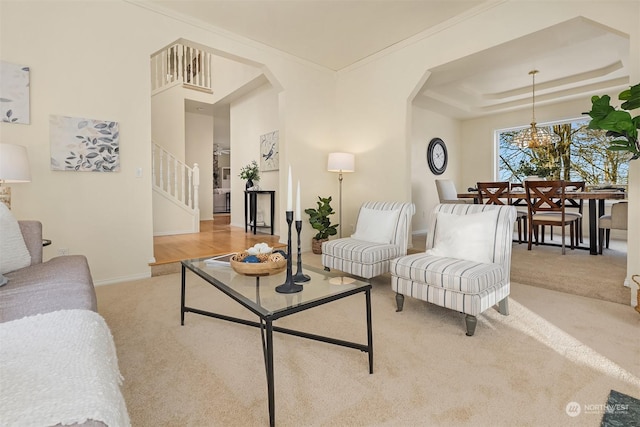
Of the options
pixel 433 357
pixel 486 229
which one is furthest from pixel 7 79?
pixel 486 229

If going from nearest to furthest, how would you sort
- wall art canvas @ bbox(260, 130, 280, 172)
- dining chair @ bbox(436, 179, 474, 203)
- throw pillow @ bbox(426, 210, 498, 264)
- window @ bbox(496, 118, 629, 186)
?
throw pillow @ bbox(426, 210, 498, 264)
dining chair @ bbox(436, 179, 474, 203)
window @ bbox(496, 118, 629, 186)
wall art canvas @ bbox(260, 130, 280, 172)

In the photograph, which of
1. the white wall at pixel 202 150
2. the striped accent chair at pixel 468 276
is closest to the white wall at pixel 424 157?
the striped accent chair at pixel 468 276

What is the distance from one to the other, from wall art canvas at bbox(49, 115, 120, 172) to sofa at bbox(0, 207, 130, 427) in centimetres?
166

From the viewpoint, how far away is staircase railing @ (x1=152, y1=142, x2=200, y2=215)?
225 inches

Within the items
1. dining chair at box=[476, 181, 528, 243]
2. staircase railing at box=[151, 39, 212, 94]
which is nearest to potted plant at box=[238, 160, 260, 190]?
staircase railing at box=[151, 39, 212, 94]

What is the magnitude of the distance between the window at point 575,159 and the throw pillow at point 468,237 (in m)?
4.42

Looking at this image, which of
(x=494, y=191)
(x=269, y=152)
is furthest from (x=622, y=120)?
(x=269, y=152)

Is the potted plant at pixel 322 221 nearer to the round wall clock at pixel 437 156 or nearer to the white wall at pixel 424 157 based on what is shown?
the white wall at pixel 424 157

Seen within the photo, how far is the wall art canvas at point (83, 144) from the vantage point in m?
2.92

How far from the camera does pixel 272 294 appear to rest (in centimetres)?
157

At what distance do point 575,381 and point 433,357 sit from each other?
677 mm

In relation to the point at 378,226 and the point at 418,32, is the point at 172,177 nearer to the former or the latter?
the point at 378,226

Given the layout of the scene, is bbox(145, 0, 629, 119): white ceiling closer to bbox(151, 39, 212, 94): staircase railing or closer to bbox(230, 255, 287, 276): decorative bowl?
bbox(230, 255, 287, 276): decorative bowl

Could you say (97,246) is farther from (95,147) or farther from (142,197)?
(95,147)
